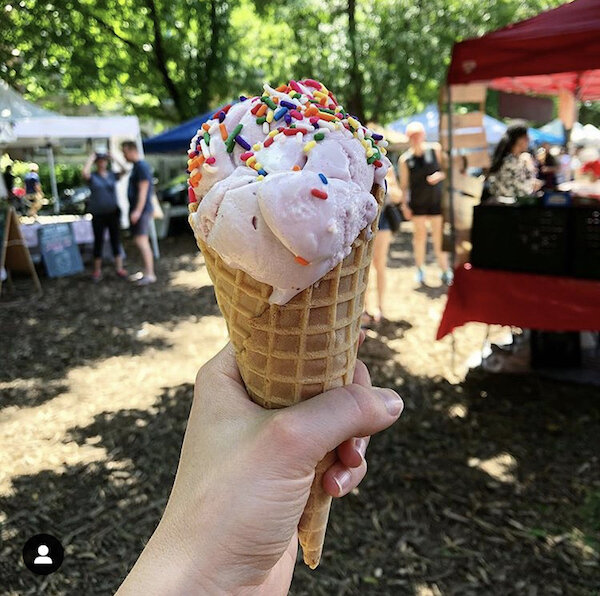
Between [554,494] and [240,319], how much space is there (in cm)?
285

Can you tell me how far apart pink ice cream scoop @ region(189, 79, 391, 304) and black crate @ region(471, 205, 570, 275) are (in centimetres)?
313

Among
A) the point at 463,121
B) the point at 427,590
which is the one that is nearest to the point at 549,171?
the point at 463,121

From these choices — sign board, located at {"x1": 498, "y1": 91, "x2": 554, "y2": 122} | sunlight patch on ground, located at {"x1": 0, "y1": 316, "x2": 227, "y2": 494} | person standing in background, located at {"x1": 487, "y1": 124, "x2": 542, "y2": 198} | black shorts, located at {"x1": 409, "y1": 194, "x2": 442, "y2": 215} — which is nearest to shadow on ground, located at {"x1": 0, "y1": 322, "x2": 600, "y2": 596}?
sunlight patch on ground, located at {"x1": 0, "y1": 316, "x2": 227, "y2": 494}

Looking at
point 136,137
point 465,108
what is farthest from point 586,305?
point 465,108

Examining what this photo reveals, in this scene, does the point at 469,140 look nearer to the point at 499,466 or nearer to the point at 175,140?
the point at 499,466

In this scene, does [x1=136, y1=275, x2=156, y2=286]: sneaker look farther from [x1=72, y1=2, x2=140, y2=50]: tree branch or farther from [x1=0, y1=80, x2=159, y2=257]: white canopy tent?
[x1=72, y1=2, x2=140, y2=50]: tree branch

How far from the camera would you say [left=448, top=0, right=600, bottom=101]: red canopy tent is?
4027 mm

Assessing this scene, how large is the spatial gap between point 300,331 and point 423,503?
2.35 m

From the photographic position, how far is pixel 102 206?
29.7 ft

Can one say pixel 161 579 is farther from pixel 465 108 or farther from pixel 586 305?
pixel 465 108

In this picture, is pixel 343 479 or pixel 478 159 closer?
pixel 343 479

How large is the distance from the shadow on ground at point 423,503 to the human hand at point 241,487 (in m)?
1.71

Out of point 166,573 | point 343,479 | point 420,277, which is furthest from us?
point 420,277

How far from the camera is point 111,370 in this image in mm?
5738
